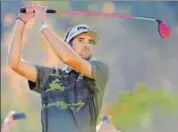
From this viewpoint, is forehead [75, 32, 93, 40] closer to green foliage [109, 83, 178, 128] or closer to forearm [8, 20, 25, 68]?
forearm [8, 20, 25, 68]

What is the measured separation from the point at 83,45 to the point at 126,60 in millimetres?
283

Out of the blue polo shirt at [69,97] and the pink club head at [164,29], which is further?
the pink club head at [164,29]

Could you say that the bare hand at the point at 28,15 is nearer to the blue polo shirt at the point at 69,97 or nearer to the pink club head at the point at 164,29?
the blue polo shirt at the point at 69,97

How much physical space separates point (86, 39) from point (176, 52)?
387 mm

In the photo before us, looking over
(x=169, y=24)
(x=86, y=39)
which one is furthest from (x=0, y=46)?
(x=169, y=24)

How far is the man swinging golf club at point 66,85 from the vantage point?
1.36 m

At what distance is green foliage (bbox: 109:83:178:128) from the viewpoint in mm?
1645

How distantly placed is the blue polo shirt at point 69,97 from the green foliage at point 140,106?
0.23m

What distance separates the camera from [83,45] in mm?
1439

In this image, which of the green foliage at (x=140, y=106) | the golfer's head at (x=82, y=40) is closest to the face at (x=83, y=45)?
the golfer's head at (x=82, y=40)

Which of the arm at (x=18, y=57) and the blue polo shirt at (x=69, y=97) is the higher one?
the arm at (x=18, y=57)

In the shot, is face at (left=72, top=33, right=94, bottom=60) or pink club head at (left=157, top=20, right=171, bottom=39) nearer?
face at (left=72, top=33, right=94, bottom=60)

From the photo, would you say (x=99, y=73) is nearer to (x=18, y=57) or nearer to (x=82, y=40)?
(x=82, y=40)

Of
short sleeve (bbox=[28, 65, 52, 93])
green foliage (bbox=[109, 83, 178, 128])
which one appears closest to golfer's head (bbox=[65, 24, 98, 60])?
short sleeve (bbox=[28, 65, 52, 93])
